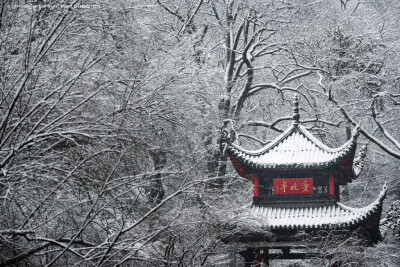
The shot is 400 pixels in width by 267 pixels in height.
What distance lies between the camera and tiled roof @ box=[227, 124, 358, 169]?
481 inches

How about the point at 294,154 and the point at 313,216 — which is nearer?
the point at 313,216

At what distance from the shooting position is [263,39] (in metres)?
17.5

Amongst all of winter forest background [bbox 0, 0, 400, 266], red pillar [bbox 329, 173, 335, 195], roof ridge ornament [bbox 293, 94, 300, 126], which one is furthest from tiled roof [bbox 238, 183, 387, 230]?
roof ridge ornament [bbox 293, 94, 300, 126]

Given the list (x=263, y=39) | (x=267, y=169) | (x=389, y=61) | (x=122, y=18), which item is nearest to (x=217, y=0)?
(x=263, y=39)

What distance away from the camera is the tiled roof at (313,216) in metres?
11.7

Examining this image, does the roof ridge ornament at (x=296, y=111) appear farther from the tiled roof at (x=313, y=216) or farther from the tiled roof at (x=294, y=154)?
the tiled roof at (x=313, y=216)

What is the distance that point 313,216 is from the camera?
1225cm

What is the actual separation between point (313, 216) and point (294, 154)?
1397 mm

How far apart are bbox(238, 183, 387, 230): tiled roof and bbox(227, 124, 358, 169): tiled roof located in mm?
950


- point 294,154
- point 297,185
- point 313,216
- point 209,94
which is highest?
point 209,94

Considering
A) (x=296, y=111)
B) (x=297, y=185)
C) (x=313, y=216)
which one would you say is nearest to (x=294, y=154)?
(x=297, y=185)

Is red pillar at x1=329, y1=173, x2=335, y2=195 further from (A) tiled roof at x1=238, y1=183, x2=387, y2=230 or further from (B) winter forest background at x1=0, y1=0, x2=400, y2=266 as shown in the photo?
(B) winter forest background at x1=0, y1=0, x2=400, y2=266

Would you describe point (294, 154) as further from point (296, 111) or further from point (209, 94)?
point (209, 94)

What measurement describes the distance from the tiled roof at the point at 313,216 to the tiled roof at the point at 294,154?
0.95 m
